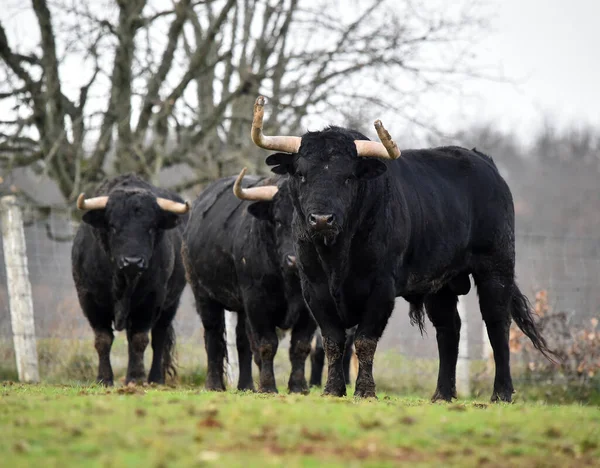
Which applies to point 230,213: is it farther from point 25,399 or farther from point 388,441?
point 388,441

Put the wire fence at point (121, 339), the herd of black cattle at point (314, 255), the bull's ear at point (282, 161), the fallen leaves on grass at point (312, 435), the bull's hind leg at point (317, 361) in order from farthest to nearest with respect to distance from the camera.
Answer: the wire fence at point (121, 339) < the bull's hind leg at point (317, 361) < the bull's ear at point (282, 161) < the herd of black cattle at point (314, 255) < the fallen leaves on grass at point (312, 435)

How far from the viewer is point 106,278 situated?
1148cm

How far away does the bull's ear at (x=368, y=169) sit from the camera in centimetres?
828

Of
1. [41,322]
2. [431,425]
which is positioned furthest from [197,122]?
[431,425]

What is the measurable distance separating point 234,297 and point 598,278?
721 cm

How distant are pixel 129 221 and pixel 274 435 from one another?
640 centimetres

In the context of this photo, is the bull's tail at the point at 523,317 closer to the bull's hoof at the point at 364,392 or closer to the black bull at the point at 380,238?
the black bull at the point at 380,238

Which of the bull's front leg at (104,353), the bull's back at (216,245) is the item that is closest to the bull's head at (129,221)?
the bull's back at (216,245)

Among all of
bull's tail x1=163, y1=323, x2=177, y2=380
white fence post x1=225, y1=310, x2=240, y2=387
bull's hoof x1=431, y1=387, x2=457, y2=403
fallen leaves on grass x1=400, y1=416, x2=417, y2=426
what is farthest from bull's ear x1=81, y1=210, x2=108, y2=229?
fallen leaves on grass x1=400, y1=416, x2=417, y2=426

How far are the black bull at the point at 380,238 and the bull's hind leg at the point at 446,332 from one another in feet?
0.09

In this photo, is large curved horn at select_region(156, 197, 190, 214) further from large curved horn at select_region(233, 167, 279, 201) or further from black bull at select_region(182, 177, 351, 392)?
large curved horn at select_region(233, 167, 279, 201)

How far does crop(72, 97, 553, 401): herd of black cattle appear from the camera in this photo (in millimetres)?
8250

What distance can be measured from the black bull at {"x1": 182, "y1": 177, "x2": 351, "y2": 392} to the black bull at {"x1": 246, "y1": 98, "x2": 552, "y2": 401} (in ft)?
4.40

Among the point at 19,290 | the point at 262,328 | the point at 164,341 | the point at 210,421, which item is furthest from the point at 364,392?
the point at 19,290
